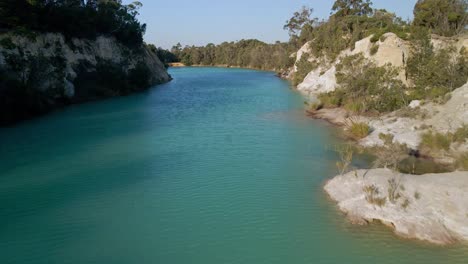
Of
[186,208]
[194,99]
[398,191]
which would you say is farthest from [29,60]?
[398,191]

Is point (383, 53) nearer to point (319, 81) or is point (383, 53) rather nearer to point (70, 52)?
point (319, 81)

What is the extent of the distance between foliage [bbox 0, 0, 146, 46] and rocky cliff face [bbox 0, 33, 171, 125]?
123 cm

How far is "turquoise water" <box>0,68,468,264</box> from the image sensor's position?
1099 cm

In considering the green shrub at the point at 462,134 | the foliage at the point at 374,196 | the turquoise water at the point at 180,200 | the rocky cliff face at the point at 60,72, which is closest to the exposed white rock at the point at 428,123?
the green shrub at the point at 462,134

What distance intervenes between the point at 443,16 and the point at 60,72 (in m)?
41.3

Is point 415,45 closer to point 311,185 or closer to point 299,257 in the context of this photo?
point 311,185

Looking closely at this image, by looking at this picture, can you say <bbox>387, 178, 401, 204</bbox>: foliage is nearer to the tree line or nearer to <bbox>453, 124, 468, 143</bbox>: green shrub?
<bbox>453, 124, 468, 143</bbox>: green shrub

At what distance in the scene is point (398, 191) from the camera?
1296 cm

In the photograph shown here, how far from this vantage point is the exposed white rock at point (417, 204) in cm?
1138

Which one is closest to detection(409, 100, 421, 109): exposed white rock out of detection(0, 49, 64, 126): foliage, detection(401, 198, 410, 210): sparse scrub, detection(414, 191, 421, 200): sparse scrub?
detection(414, 191, 421, 200): sparse scrub

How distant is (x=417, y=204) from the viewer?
12.3 metres

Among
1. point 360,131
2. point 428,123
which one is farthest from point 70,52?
point 428,123

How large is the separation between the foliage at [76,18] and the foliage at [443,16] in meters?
40.2

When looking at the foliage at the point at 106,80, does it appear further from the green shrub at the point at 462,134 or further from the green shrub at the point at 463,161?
the green shrub at the point at 463,161
